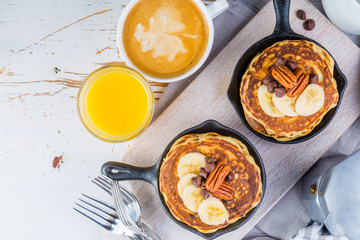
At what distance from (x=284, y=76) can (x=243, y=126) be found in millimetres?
307

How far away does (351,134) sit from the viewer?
1.54m

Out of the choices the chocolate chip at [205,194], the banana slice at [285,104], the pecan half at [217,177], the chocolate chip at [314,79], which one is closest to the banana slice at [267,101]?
the banana slice at [285,104]

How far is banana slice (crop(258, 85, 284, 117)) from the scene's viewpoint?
1.27 meters

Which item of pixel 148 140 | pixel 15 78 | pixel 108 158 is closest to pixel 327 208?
pixel 148 140

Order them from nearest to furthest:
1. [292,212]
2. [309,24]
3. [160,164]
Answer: [160,164] < [309,24] < [292,212]

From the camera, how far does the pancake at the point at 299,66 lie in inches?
49.9

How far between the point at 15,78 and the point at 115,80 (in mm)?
455

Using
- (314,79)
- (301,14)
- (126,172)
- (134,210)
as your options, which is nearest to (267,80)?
(314,79)

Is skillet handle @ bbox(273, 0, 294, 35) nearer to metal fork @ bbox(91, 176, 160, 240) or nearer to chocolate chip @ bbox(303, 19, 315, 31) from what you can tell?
chocolate chip @ bbox(303, 19, 315, 31)

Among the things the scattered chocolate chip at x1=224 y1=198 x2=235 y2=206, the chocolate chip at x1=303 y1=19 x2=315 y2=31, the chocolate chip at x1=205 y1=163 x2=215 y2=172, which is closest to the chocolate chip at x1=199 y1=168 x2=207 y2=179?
the chocolate chip at x1=205 y1=163 x2=215 y2=172

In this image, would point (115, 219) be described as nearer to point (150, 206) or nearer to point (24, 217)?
point (150, 206)

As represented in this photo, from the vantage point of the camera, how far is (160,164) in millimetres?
1330

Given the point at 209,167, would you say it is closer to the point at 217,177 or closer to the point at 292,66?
the point at 217,177

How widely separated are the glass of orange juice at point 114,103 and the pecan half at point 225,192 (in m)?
0.37
